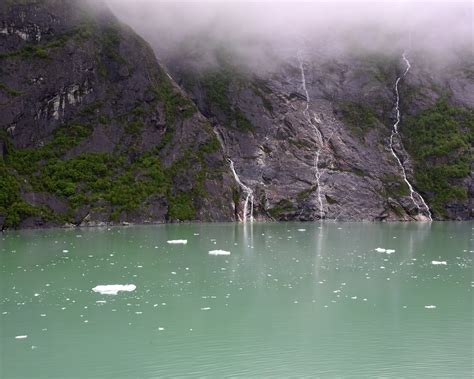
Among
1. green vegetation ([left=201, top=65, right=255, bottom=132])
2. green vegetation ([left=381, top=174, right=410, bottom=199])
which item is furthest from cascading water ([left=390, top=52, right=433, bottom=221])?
green vegetation ([left=201, top=65, right=255, bottom=132])

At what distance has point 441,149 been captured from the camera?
208ft

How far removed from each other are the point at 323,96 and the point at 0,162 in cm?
3676

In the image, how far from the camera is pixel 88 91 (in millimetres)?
53438

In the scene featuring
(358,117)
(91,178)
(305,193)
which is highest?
(358,117)

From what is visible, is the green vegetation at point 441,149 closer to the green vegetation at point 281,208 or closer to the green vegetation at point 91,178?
the green vegetation at point 281,208

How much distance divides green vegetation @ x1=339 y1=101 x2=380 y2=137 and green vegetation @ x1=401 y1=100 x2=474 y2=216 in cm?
404

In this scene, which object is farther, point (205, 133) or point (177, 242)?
point (205, 133)

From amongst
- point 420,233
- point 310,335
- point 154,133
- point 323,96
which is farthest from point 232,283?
point 323,96

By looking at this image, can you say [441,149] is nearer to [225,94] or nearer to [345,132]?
[345,132]

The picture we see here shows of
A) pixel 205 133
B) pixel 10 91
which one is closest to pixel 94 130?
pixel 10 91

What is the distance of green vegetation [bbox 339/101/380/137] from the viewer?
6397 cm

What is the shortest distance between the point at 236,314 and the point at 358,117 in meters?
53.6

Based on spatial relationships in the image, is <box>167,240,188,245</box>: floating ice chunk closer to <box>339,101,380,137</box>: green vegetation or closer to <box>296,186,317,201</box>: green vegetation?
<box>296,186,317,201</box>: green vegetation

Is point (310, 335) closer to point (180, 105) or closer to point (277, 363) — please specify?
point (277, 363)
